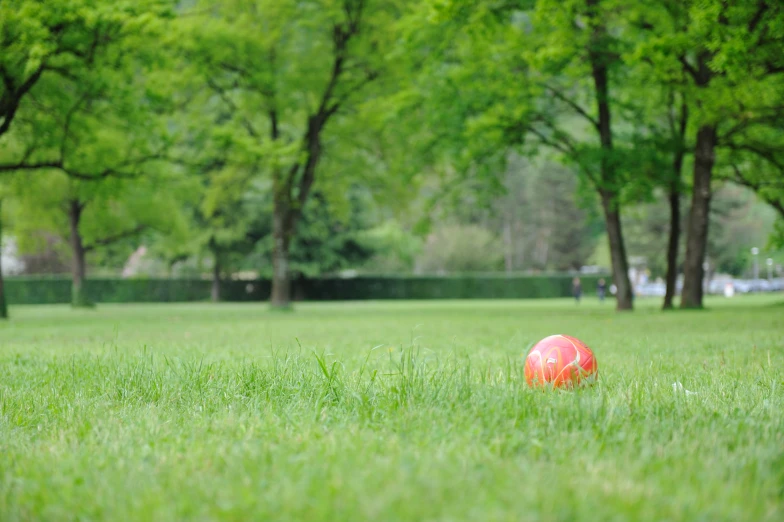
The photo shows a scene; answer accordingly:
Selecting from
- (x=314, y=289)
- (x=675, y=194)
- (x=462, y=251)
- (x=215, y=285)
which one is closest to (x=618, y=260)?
(x=675, y=194)

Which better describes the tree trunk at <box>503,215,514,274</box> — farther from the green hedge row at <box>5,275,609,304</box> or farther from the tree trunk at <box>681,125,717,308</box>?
the tree trunk at <box>681,125,717,308</box>

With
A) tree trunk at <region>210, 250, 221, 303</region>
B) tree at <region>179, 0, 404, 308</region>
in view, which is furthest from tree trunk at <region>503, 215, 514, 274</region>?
tree at <region>179, 0, 404, 308</region>

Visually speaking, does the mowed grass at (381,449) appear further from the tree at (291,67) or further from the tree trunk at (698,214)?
the tree at (291,67)

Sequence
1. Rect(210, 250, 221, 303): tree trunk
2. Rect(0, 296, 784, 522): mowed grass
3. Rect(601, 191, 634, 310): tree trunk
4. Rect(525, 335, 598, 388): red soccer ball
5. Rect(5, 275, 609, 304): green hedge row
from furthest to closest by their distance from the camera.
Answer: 1. Rect(210, 250, 221, 303): tree trunk
2. Rect(5, 275, 609, 304): green hedge row
3. Rect(601, 191, 634, 310): tree trunk
4. Rect(525, 335, 598, 388): red soccer ball
5. Rect(0, 296, 784, 522): mowed grass

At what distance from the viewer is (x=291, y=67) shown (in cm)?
2916

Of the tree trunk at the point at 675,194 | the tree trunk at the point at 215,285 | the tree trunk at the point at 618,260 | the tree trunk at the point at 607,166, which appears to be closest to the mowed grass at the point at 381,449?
the tree trunk at the point at 607,166

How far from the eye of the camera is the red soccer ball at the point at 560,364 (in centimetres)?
492

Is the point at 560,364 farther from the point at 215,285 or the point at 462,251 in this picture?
the point at 462,251

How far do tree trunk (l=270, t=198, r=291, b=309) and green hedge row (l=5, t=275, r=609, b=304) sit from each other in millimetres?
23713

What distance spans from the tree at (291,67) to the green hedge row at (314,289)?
24.3 m

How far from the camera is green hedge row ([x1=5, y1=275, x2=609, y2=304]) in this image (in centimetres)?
4988

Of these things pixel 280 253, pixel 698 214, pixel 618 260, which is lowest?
pixel 618 260

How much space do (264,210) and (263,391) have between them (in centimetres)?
4722

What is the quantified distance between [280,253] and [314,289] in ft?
81.0
